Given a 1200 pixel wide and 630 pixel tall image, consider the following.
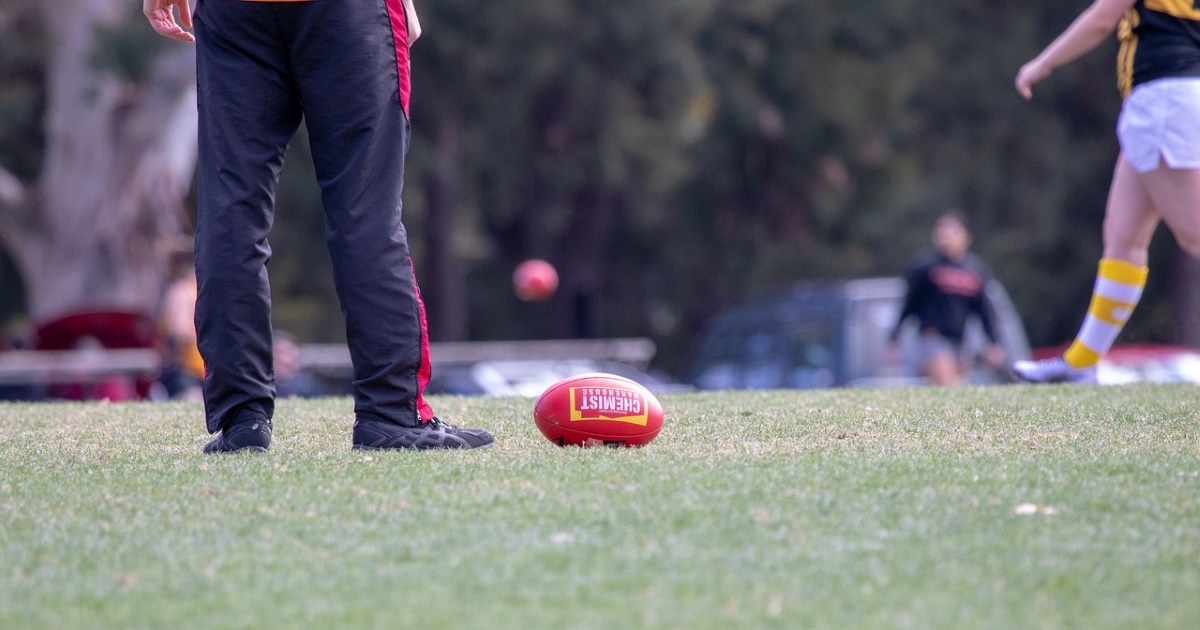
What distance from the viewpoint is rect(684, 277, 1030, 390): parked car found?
55.1ft

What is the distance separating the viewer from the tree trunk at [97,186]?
19.1 metres

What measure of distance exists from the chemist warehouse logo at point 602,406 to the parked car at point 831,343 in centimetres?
1092

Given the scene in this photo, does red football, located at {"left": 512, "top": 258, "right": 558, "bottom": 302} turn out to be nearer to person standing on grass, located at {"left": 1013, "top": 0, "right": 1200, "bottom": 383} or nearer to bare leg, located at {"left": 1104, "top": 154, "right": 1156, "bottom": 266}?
bare leg, located at {"left": 1104, "top": 154, "right": 1156, "bottom": 266}

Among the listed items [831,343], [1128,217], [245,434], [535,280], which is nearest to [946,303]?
[831,343]

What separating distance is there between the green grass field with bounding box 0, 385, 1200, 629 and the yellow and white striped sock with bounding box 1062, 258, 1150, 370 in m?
1.80

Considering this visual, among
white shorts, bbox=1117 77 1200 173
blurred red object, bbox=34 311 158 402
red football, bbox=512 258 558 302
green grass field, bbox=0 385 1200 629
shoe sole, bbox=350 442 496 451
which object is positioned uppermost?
white shorts, bbox=1117 77 1200 173

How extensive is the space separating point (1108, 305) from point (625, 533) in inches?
169

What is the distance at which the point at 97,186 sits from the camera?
1930 cm

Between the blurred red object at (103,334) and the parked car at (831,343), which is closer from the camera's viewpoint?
the parked car at (831,343)

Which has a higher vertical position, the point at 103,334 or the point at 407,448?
the point at 407,448

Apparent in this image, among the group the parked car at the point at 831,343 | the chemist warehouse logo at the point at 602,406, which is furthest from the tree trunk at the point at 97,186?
the chemist warehouse logo at the point at 602,406

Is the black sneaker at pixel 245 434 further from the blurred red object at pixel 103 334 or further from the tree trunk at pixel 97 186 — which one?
the tree trunk at pixel 97 186

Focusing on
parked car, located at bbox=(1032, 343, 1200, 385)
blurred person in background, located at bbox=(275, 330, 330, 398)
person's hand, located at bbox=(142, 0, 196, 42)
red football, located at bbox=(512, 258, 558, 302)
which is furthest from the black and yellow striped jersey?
red football, located at bbox=(512, 258, 558, 302)

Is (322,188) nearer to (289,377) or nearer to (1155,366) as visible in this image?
(289,377)
